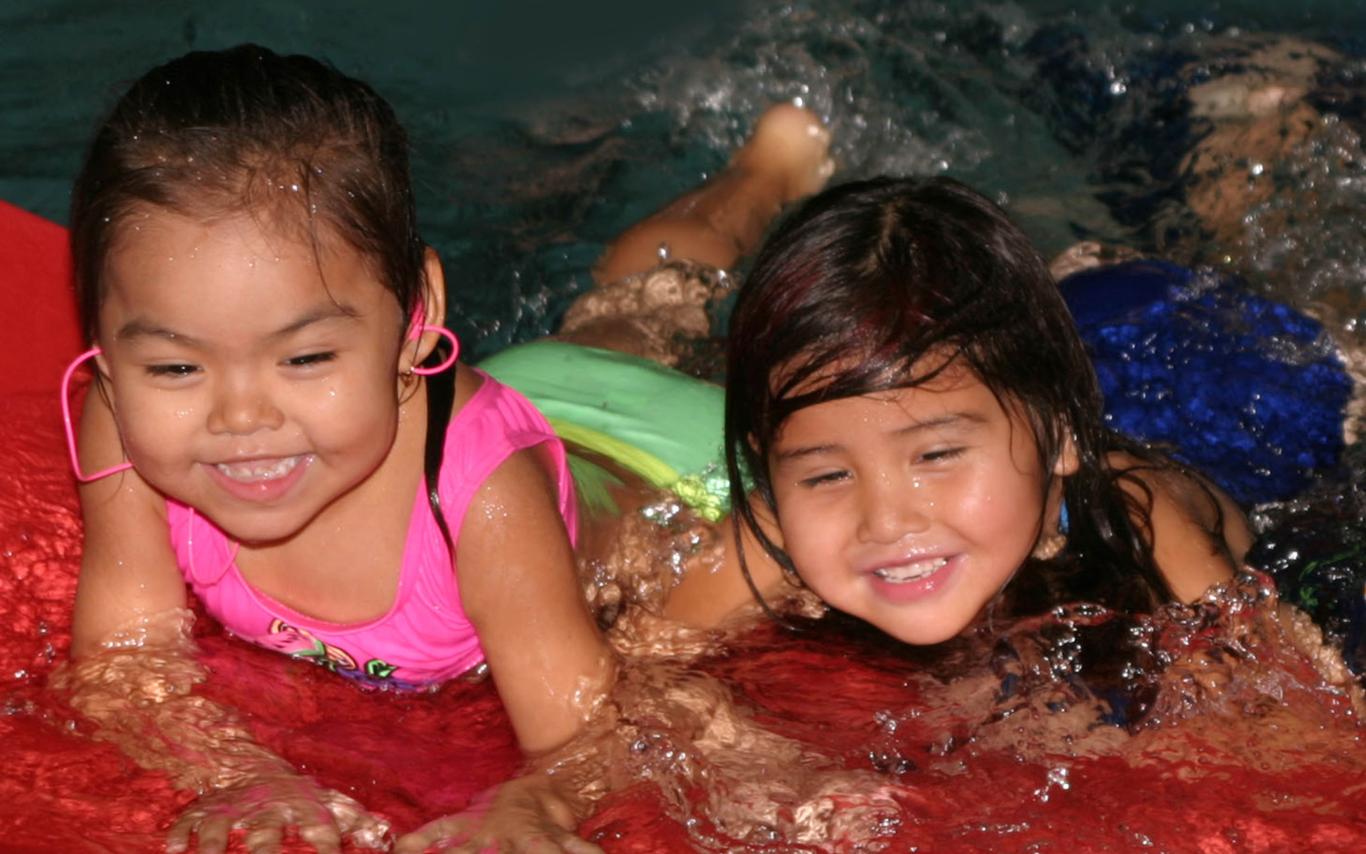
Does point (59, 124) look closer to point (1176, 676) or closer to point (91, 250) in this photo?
point (91, 250)

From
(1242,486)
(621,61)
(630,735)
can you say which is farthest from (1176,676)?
(621,61)

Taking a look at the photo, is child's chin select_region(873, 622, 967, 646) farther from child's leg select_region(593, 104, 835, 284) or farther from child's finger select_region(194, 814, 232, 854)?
child's leg select_region(593, 104, 835, 284)

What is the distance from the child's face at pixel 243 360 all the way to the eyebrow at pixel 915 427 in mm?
541

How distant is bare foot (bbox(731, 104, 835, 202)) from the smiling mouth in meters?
1.81

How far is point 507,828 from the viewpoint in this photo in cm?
203

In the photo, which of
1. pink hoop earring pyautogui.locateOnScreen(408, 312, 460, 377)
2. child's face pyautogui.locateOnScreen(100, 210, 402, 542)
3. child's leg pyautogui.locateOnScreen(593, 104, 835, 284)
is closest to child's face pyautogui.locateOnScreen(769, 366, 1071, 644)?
pink hoop earring pyautogui.locateOnScreen(408, 312, 460, 377)

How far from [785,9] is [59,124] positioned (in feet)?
6.17

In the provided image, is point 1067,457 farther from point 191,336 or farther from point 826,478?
point 191,336

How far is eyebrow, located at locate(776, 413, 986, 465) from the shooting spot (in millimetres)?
2252

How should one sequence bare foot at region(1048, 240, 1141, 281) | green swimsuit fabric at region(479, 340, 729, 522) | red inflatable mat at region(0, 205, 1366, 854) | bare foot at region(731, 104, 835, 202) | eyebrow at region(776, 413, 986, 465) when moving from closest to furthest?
1. red inflatable mat at region(0, 205, 1366, 854)
2. eyebrow at region(776, 413, 986, 465)
3. green swimsuit fabric at region(479, 340, 729, 522)
4. bare foot at region(1048, 240, 1141, 281)
5. bare foot at region(731, 104, 835, 202)

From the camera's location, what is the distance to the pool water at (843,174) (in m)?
2.12

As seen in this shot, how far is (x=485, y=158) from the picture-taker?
423 centimetres

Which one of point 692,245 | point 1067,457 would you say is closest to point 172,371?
point 1067,457

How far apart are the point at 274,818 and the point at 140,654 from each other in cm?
48
